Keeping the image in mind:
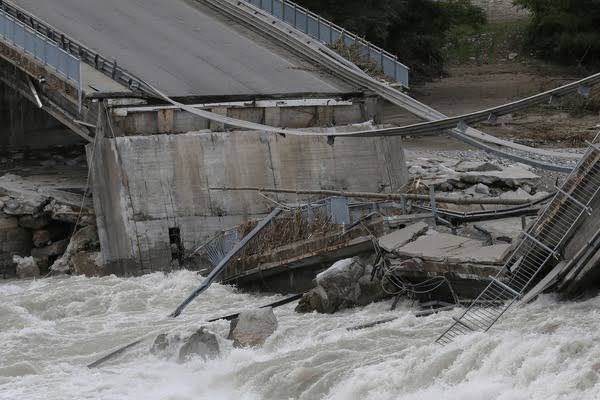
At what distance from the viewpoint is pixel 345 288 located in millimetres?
20828

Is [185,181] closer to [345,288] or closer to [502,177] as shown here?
[502,177]

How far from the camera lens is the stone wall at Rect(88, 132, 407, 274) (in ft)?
88.9

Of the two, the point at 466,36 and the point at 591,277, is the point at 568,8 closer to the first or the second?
the point at 466,36

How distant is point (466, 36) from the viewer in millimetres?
63875

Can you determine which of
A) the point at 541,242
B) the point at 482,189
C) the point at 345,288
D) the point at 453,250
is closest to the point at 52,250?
the point at 482,189

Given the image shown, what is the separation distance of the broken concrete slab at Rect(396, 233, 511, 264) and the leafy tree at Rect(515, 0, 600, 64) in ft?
114

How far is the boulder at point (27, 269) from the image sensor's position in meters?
28.0

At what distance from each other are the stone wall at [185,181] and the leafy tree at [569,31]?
28.6 meters

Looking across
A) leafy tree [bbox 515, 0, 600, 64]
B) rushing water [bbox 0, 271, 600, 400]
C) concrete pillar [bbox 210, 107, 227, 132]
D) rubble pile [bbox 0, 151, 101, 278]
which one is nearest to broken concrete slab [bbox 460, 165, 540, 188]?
concrete pillar [bbox 210, 107, 227, 132]

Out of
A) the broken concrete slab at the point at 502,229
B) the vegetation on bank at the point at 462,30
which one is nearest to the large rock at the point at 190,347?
the broken concrete slab at the point at 502,229

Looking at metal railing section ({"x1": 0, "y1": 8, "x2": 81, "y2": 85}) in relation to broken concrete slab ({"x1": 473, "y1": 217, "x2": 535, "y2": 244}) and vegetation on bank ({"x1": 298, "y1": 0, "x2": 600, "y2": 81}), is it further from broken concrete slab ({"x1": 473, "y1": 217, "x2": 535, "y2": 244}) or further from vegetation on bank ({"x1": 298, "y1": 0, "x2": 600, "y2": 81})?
vegetation on bank ({"x1": 298, "y1": 0, "x2": 600, "y2": 81})

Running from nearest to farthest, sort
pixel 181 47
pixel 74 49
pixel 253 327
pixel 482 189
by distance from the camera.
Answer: pixel 253 327
pixel 482 189
pixel 74 49
pixel 181 47

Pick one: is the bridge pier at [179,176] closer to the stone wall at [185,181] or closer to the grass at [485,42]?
the stone wall at [185,181]

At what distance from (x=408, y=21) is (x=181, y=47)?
18.6 meters
